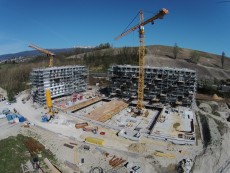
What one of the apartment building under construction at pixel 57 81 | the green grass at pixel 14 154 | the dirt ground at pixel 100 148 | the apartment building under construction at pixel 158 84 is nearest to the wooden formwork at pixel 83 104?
the apartment building under construction at pixel 158 84

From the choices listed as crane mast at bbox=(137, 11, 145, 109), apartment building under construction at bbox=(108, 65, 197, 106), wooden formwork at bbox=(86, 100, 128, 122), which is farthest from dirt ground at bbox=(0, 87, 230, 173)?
crane mast at bbox=(137, 11, 145, 109)

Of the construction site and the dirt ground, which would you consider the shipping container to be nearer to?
the construction site

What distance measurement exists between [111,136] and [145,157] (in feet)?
35.2

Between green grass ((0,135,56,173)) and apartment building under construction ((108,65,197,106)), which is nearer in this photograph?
green grass ((0,135,56,173))

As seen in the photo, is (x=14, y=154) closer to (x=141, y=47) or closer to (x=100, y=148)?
(x=100, y=148)

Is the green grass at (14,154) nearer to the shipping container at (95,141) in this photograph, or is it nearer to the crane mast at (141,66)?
the shipping container at (95,141)

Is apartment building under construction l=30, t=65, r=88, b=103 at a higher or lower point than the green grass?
higher

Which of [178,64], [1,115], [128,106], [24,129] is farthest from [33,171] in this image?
[178,64]

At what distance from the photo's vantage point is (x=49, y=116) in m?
56.5

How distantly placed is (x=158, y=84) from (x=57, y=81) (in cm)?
3608

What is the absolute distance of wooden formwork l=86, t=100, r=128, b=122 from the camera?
58294 mm

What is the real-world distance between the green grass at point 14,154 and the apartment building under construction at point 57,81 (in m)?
27.5

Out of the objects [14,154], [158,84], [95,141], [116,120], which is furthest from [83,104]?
[14,154]

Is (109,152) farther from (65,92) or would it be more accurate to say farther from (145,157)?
(65,92)
